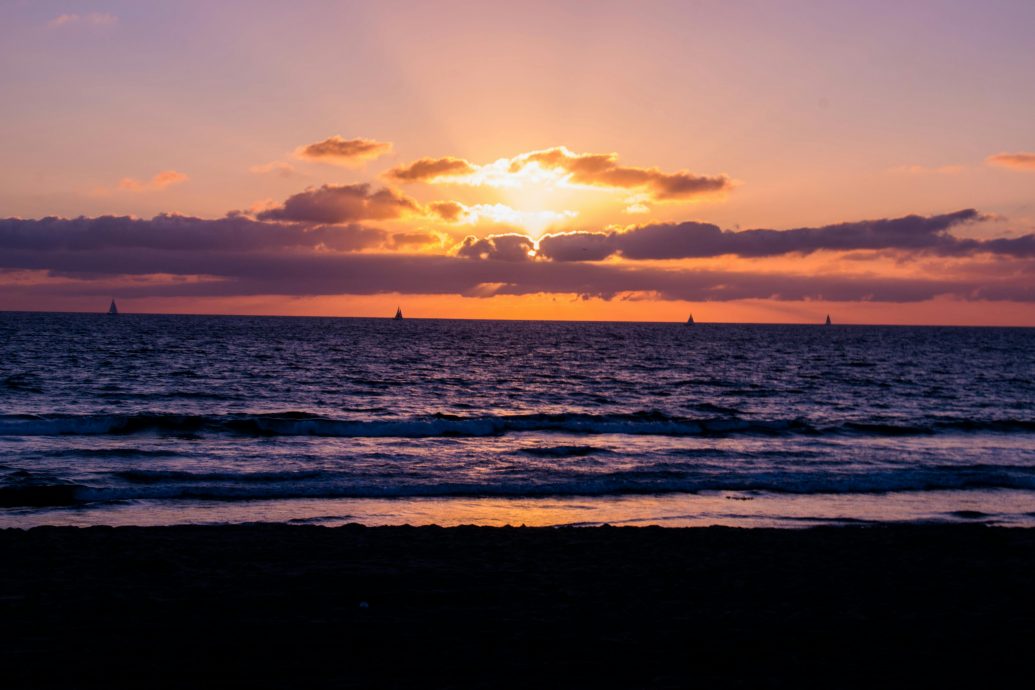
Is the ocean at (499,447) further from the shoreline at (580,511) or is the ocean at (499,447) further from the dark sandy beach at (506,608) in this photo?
the dark sandy beach at (506,608)

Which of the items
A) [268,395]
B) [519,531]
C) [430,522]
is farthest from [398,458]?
[268,395]

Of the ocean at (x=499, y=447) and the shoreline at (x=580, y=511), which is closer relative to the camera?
the shoreline at (x=580, y=511)

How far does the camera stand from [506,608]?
11.0 meters

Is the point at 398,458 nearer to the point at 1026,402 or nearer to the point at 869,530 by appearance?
the point at 869,530

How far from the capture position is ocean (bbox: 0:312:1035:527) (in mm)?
20703

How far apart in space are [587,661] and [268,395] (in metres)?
43.5

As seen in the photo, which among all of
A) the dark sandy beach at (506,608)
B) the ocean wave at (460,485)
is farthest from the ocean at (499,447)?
the dark sandy beach at (506,608)

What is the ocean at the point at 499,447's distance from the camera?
815 inches

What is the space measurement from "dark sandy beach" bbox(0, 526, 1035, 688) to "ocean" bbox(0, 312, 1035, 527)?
4.30 metres

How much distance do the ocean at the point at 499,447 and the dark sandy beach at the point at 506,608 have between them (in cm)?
430

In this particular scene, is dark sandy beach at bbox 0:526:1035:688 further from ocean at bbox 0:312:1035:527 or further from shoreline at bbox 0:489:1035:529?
ocean at bbox 0:312:1035:527

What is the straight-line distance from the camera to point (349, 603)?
36.4 feet

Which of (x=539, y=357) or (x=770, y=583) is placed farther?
(x=539, y=357)

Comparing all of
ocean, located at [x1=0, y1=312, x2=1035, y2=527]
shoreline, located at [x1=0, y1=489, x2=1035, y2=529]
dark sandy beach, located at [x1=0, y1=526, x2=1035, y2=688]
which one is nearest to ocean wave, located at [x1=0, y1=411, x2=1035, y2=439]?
ocean, located at [x1=0, y1=312, x2=1035, y2=527]
